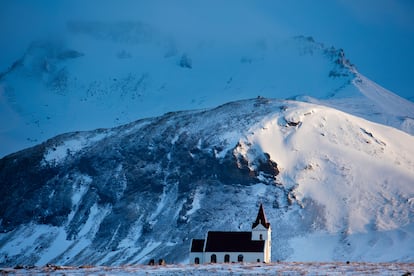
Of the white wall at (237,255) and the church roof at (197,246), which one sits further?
the church roof at (197,246)

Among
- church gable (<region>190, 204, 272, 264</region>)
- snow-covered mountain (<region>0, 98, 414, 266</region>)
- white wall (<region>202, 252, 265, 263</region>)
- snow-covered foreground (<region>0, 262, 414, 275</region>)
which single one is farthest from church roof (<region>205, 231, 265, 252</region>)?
snow-covered foreground (<region>0, 262, 414, 275</region>)

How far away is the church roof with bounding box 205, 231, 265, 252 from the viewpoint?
129625 mm

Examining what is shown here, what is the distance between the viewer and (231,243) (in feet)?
428

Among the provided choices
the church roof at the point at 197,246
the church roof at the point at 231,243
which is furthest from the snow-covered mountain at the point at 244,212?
the church roof at the point at 231,243

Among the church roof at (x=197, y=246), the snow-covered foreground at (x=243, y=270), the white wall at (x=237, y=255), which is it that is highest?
the church roof at (x=197, y=246)

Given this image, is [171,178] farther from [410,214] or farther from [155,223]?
[410,214]

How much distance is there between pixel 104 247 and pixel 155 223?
11.4m

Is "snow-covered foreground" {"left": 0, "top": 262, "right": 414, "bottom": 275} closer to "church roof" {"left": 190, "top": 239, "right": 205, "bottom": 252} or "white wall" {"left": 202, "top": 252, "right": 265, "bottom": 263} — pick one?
"white wall" {"left": 202, "top": 252, "right": 265, "bottom": 263}

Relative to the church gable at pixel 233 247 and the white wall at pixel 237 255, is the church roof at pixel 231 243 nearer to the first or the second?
the church gable at pixel 233 247

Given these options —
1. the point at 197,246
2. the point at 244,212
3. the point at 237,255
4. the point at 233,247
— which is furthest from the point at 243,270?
the point at 244,212

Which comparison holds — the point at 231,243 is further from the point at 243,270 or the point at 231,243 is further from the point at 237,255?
the point at 243,270

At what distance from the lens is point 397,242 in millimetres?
169375

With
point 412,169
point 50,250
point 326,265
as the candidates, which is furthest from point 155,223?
point 326,265

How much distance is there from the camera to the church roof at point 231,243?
129625 millimetres
